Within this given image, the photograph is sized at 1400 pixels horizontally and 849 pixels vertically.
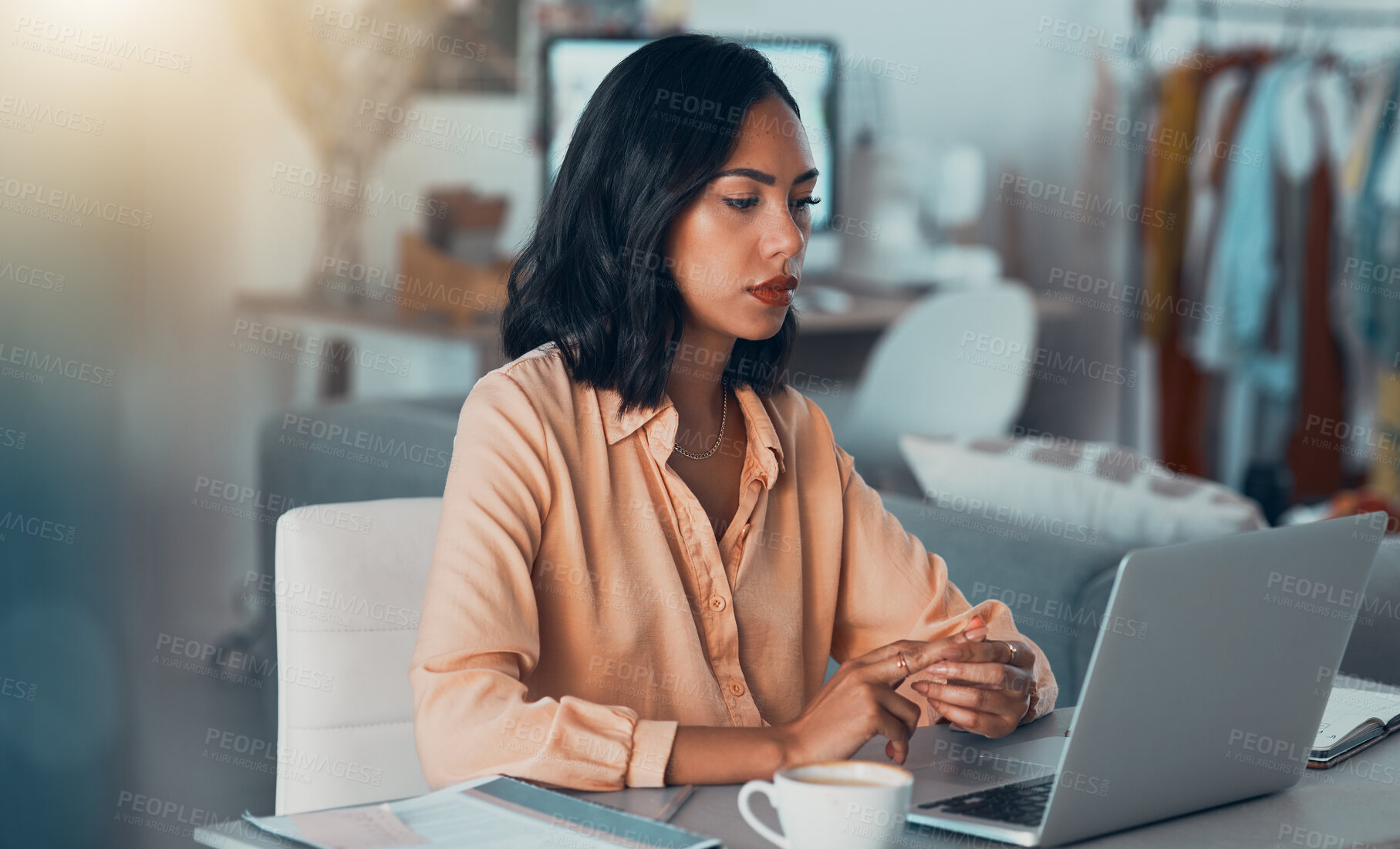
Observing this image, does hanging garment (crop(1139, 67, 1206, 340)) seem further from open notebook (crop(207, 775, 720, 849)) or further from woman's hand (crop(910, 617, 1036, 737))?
open notebook (crop(207, 775, 720, 849))

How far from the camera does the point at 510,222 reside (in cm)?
376

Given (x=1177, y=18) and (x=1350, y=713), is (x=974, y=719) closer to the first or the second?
(x=1350, y=713)

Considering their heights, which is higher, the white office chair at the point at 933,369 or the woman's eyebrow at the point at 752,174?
the woman's eyebrow at the point at 752,174

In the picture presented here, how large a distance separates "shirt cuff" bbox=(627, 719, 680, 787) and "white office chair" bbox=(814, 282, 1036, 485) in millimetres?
2291

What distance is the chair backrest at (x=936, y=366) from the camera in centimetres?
330

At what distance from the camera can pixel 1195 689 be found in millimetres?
876

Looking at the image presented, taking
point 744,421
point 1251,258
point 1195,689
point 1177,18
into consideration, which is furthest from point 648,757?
point 1177,18

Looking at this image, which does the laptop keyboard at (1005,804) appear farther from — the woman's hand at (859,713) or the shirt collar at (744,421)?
the shirt collar at (744,421)

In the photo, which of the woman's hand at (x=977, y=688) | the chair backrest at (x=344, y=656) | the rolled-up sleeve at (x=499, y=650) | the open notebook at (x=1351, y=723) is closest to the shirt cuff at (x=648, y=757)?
the rolled-up sleeve at (x=499, y=650)

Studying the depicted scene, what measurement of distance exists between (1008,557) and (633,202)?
2.50ft

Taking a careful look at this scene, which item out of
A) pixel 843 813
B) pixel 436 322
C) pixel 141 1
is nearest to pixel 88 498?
pixel 436 322

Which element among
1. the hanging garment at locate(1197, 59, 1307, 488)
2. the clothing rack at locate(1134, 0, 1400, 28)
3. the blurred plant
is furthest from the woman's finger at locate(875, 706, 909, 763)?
the clothing rack at locate(1134, 0, 1400, 28)

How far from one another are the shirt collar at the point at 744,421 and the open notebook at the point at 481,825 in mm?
382

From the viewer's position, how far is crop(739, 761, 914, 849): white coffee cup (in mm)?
788
